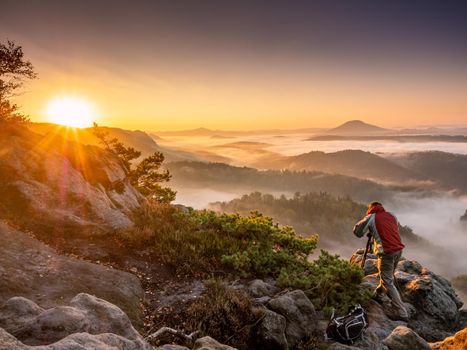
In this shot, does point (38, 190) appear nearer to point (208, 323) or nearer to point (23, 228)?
point (23, 228)

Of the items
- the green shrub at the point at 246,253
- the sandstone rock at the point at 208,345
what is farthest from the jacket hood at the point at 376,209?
the sandstone rock at the point at 208,345

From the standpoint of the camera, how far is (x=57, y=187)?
12797mm

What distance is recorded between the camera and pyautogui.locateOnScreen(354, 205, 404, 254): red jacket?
33.3ft

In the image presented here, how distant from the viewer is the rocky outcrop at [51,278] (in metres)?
7.09

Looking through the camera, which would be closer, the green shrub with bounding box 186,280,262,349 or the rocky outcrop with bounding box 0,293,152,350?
the rocky outcrop with bounding box 0,293,152,350

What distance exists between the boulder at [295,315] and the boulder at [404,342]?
1.81 metres

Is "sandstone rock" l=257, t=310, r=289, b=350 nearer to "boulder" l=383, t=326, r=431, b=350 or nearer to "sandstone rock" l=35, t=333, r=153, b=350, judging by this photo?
"boulder" l=383, t=326, r=431, b=350

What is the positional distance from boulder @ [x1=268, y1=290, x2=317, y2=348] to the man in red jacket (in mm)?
2856

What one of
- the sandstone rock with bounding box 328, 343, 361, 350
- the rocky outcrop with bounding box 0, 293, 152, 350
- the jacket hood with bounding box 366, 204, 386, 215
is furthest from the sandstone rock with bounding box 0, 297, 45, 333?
the jacket hood with bounding box 366, 204, 386, 215

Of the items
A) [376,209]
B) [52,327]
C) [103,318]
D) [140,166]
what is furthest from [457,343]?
[140,166]

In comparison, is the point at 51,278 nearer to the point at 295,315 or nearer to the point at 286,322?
the point at 286,322

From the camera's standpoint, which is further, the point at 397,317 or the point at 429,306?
the point at 429,306

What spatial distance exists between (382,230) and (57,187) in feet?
37.2

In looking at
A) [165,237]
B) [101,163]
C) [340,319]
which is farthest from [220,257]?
[101,163]
